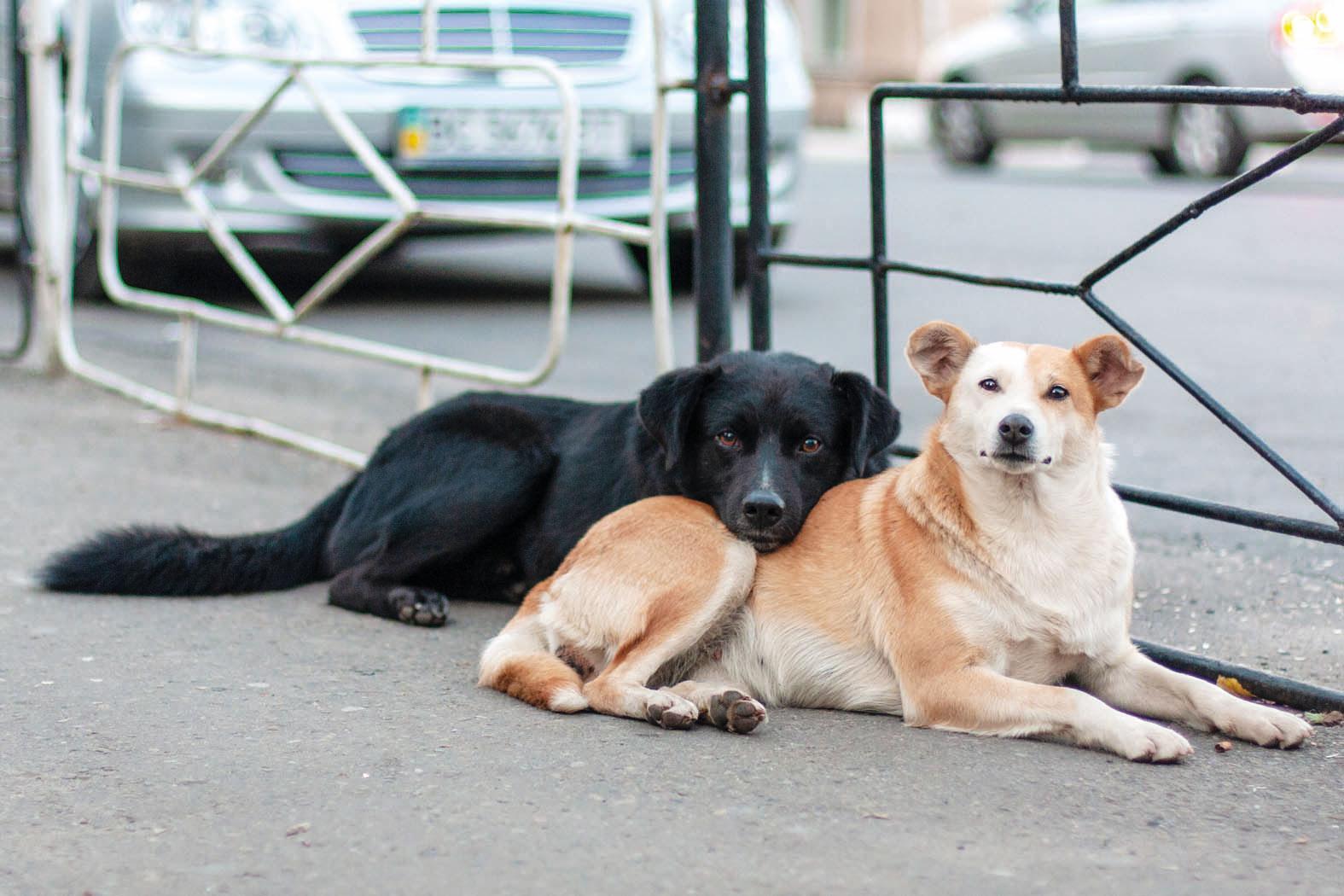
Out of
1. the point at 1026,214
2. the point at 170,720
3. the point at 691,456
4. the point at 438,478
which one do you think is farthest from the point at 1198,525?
the point at 1026,214

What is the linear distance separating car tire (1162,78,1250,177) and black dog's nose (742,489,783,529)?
1087 centimetres

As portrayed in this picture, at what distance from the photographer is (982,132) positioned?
16.9 metres

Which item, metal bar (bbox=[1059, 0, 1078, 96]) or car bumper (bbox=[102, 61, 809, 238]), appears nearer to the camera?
metal bar (bbox=[1059, 0, 1078, 96])

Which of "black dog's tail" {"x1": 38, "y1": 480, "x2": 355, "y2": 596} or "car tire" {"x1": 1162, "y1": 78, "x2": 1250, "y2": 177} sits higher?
"car tire" {"x1": 1162, "y1": 78, "x2": 1250, "y2": 177}

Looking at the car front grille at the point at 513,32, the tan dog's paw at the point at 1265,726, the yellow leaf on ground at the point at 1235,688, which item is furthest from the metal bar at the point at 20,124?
the tan dog's paw at the point at 1265,726

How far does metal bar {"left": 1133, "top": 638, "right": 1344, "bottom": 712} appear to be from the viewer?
3.37 m

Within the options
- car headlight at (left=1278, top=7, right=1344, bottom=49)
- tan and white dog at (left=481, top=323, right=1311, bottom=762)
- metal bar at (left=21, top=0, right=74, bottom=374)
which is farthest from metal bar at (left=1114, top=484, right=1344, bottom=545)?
car headlight at (left=1278, top=7, right=1344, bottom=49)

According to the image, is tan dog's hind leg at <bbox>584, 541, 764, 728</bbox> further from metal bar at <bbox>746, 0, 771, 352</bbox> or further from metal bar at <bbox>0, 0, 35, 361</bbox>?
metal bar at <bbox>0, 0, 35, 361</bbox>

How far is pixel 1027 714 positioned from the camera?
3.16 meters

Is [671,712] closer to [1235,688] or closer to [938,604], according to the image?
[938,604]

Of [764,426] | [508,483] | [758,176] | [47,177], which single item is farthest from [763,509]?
[47,177]

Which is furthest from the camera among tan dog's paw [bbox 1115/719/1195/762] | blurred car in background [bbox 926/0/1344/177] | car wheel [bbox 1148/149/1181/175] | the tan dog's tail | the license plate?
car wheel [bbox 1148/149/1181/175]

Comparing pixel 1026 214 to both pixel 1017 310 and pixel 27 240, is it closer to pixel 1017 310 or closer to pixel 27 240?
pixel 1017 310

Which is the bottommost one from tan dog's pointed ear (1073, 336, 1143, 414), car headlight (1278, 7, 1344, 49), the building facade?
tan dog's pointed ear (1073, 336, 1143, 414)
